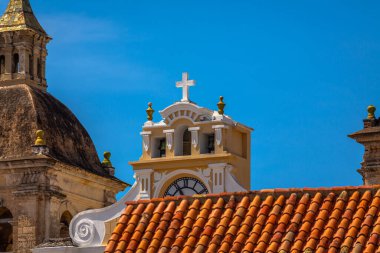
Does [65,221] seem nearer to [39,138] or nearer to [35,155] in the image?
[35,155]

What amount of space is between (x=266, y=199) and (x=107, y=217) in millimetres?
9243

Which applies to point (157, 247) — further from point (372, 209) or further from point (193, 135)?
point (193, 135)

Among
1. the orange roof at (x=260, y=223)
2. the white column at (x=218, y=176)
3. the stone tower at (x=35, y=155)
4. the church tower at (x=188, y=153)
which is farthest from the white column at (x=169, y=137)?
the stone tower at (x=35, y=155)

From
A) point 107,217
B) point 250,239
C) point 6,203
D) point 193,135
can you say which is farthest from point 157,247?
point 6,203

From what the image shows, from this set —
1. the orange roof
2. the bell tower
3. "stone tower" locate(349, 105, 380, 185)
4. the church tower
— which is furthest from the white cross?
the bell tower

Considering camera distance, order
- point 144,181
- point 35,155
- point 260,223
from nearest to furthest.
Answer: point 260,223, point 144,181, point 35,155

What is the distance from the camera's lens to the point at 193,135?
2121 inches

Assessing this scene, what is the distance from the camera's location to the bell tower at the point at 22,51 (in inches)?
2844

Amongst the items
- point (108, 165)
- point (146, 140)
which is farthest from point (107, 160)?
point (146, 140)

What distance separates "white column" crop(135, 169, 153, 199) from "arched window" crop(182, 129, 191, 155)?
1020 mm

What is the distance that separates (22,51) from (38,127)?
143 inches

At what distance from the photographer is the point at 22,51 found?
72.2 m

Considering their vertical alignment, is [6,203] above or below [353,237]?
above

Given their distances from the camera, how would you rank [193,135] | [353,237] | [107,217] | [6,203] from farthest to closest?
[6,203] → [193,135] → [107,217] → [353,237]
